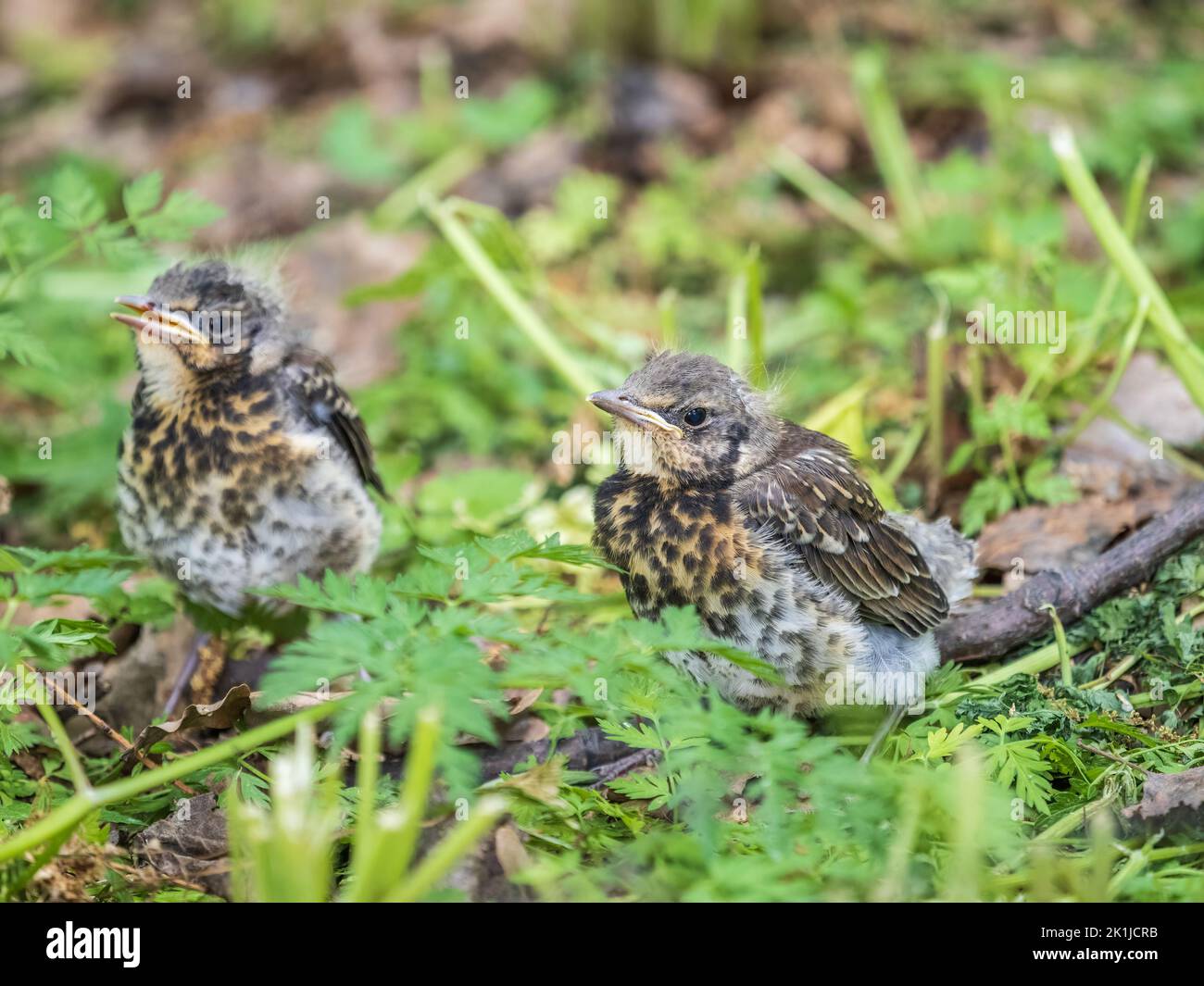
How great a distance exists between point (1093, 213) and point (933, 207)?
80.4 inches

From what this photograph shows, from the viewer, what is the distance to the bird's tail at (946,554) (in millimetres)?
3879

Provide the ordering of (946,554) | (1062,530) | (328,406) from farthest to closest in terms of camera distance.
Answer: (1062,530) < (328,406) < (946,554)

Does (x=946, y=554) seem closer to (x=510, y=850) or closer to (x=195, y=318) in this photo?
(x=510, y=850)

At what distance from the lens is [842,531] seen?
11.5 ft

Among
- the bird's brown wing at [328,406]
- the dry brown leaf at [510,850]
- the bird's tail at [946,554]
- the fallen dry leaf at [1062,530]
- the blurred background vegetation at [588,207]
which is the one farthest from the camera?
the blurred background vegetation at [588,207]

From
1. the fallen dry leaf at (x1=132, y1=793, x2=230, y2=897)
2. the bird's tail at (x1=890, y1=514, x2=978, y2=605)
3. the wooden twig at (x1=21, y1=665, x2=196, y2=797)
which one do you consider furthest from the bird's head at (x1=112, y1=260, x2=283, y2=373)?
the bird's tail at (x1=890, y1=514, x2=978, y2=605)

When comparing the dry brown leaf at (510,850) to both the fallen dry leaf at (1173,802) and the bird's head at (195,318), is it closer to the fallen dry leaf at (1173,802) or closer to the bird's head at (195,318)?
the fallen dry leaf at (1173,802)

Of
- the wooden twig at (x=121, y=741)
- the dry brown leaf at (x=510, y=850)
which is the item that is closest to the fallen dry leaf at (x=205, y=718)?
the wooden twig at (x=121, y=741)

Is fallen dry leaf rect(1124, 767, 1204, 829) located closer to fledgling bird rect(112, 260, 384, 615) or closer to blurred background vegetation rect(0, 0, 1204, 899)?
blurred background vegetation rect(0, 0, 1204, 899)

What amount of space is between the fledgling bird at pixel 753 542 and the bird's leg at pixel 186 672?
132 cm

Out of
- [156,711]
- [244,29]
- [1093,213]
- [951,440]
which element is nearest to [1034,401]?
[951,440]

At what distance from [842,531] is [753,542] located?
0.31 metres

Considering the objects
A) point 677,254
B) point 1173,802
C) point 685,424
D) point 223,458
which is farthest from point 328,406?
point 677,254

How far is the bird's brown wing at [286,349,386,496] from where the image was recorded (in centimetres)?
399
